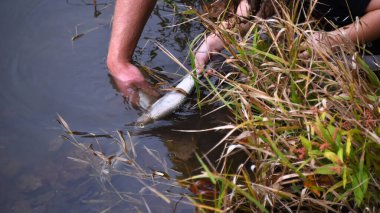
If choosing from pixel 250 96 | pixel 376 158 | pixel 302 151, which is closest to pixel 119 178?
pixel 250 96

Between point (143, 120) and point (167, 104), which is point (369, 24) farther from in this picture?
point (143, 120)

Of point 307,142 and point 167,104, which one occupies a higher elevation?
point 307,142

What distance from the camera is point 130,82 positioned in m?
2.87

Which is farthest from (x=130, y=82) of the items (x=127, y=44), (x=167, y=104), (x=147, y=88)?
(x=167, y=104)

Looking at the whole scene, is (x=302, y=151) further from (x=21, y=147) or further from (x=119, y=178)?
(x=21, y=147)

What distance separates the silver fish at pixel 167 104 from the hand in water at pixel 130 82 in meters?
0.15

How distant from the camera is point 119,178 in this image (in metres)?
2.32

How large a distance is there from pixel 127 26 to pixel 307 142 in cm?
144

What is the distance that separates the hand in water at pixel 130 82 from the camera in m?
2.84

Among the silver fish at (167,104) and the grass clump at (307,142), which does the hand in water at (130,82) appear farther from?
the grass clump at (307,142)

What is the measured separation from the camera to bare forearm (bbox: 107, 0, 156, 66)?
278cm

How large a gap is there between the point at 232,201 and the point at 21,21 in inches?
85.7

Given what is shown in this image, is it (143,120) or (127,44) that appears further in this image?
(127,44)

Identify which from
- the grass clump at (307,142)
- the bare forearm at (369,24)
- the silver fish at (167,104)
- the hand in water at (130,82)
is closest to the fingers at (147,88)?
the hand in water at (130,82)
